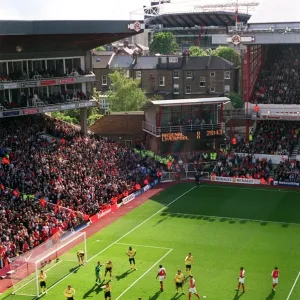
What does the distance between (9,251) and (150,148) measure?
25.6 meters

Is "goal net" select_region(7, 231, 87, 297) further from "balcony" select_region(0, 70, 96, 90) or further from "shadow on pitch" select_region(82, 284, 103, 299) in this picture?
"balcony" select_region(0, 70, 96, 90)

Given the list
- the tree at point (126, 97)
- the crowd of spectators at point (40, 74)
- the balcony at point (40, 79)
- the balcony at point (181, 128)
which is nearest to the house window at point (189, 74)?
the tree at point (126, 97)

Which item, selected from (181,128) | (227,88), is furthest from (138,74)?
(181,128)

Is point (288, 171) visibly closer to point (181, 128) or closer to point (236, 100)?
point (181, 128)

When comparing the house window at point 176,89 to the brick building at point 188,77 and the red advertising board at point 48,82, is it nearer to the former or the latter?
the brick building at point 188,77

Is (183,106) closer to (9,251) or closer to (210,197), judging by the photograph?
(210,197)

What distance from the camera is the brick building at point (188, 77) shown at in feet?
263

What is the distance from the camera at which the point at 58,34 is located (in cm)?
4275

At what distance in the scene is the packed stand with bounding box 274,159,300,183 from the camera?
47.0 metres

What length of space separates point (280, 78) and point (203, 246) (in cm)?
2885

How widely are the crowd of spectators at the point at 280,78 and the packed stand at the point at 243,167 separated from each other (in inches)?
266

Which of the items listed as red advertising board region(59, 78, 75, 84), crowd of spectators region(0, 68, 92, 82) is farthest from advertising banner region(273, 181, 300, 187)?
red advertising board region(59, 78, 75, 84)

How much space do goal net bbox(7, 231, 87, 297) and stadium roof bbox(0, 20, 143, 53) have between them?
1512 cm

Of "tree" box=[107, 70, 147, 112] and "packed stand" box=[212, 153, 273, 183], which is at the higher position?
"tree" box=[107, 70, 147, 112]
